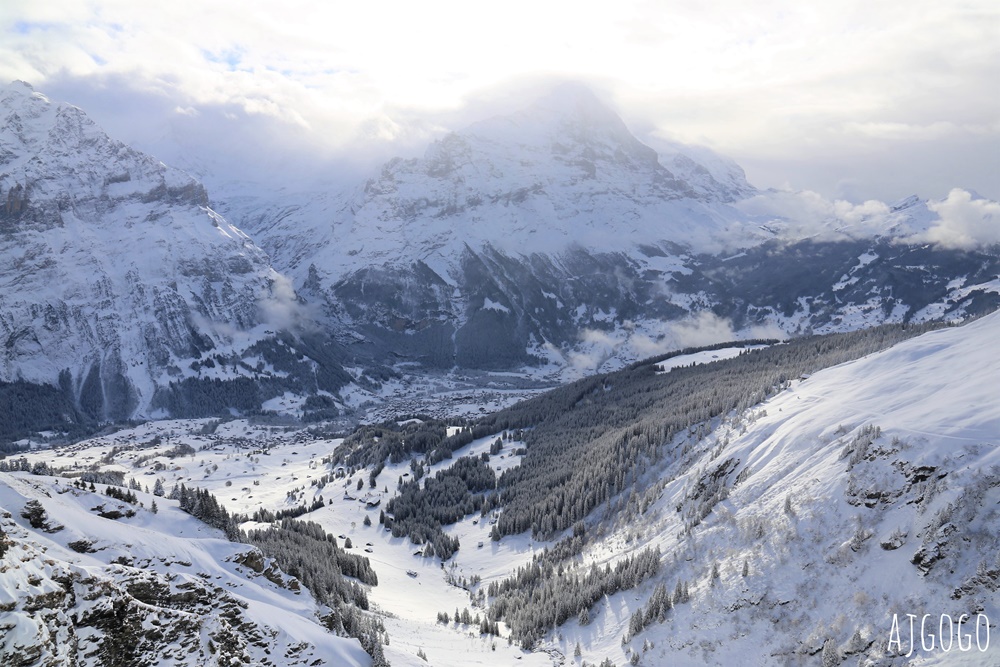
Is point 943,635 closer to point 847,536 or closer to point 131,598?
point 847,536

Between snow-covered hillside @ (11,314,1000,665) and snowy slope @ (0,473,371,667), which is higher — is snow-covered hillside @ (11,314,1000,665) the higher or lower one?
→ the lower one

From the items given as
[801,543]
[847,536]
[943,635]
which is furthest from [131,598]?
[847,536]

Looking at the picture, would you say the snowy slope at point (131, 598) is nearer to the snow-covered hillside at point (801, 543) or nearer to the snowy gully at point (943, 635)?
the snow-covered hillside at point (801, 543)

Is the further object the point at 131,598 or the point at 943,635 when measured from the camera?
the point at 943,635

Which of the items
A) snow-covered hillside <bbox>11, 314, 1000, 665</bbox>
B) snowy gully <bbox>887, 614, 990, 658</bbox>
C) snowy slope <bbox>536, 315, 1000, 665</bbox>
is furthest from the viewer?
snow-covered hillside <bbox>11, 314, 1000, 665</bbox>

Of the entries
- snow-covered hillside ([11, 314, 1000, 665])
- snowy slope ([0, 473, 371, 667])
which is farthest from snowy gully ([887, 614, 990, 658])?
snowy slope ([0, 473, 371, 667])

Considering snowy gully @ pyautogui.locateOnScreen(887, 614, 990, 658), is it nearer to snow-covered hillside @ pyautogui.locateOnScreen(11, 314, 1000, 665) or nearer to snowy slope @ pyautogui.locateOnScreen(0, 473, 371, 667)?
snow-covered hillside @ pyautogui.locateOnScreen(11, 314, 1000, 665)

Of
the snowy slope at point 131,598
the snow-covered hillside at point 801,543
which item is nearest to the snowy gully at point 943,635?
the snow-covered hillside at point 801,543

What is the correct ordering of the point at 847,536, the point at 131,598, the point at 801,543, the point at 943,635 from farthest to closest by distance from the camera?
the point at 801,543, the point at 847,536, the point at 943,635, the point at 131,598
